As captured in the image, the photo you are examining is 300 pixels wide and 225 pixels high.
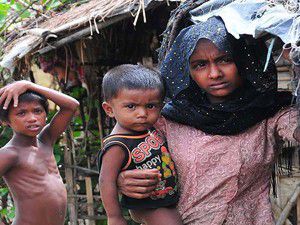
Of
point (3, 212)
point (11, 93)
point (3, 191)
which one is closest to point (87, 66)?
point (3, 191)

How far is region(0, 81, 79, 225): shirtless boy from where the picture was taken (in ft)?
10.3

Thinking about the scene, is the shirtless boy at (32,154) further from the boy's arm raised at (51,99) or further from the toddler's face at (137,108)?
the toddler's face at (137,108)

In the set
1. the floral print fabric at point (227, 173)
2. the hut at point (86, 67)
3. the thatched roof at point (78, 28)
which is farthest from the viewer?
the hut at point (86, 67)

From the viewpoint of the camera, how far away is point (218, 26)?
7.72ft

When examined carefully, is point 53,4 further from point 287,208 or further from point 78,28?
point 287,208

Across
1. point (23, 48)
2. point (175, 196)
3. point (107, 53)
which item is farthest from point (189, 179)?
point (107, 53)

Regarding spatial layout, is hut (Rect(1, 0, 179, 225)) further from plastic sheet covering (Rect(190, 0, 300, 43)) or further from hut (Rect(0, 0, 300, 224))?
plastic sheet covering (Rect(190, 0, 300, 43))

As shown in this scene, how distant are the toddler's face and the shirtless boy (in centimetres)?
74

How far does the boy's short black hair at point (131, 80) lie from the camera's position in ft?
8.29

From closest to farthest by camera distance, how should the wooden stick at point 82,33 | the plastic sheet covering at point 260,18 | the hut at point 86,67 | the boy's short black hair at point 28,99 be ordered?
the plastic sheet covering at point 260,18, the boy's short black hair at point 28,99, the wooden stick at point 82,33, the hut at point 86,67

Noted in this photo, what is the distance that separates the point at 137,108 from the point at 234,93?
430mm

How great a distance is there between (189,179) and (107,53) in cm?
344

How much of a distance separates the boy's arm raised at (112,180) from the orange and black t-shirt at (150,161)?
0.09 feet

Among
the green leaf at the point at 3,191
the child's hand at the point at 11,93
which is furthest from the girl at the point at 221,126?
the green leaf at the point at 3,191
